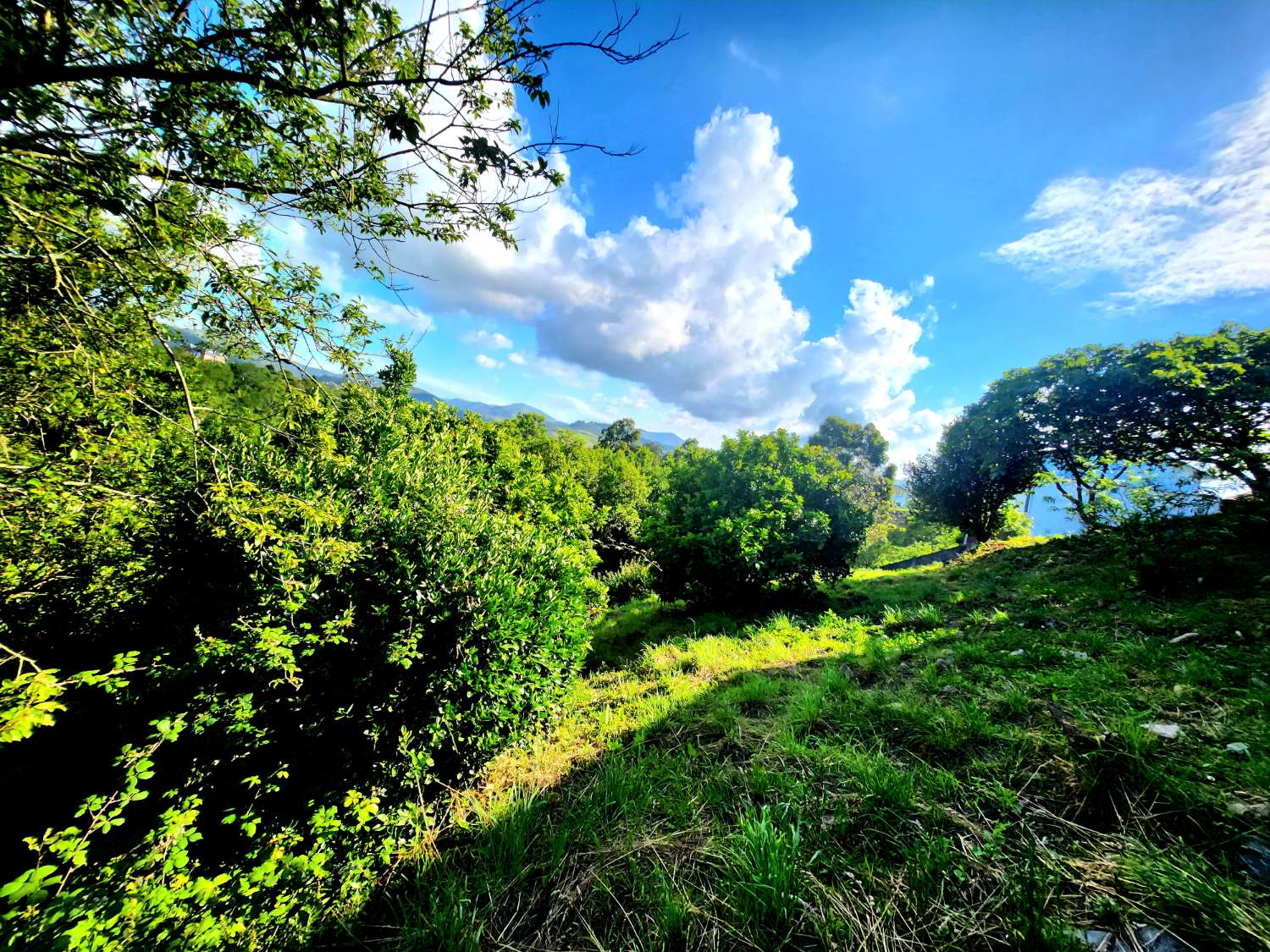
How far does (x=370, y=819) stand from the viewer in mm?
3055

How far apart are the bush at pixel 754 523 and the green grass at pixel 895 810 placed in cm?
364

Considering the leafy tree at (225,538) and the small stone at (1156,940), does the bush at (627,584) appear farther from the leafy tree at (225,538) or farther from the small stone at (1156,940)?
the small stone at (1156,940)

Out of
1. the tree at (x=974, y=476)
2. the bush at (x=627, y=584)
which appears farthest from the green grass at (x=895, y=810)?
the tree at (x=974, y=476)

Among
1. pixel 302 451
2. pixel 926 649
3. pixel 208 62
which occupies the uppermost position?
pixel 208 62

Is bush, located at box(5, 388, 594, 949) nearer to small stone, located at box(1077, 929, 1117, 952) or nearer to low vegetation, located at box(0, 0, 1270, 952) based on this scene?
low vegetation, located at box(0, 0, 1270, 952)

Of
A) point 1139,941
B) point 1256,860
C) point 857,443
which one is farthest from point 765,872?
point 857,443

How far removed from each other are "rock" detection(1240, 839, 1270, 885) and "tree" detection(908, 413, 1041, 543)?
56.6ft

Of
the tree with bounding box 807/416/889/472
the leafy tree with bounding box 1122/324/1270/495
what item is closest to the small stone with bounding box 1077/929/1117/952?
the leafy tree with bounding box 1122/324/1270/495

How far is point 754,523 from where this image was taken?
8227 mm

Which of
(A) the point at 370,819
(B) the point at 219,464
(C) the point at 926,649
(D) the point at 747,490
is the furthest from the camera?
(D) the point at 747,490

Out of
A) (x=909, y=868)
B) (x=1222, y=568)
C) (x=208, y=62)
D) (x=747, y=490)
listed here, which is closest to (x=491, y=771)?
(x=909, y=868)

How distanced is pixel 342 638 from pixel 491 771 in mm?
1879

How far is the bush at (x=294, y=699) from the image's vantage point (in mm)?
2199

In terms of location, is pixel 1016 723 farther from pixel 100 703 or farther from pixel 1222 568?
pixel 100 703
